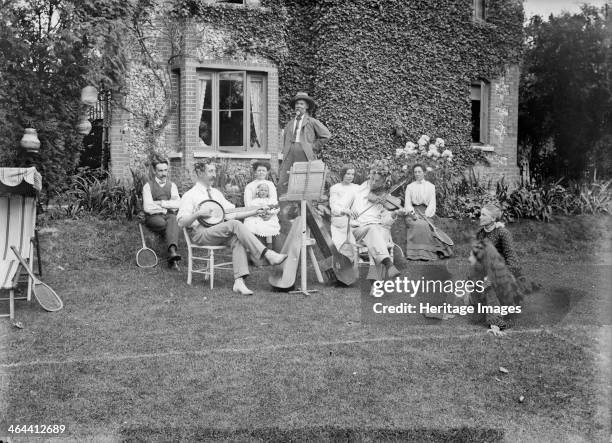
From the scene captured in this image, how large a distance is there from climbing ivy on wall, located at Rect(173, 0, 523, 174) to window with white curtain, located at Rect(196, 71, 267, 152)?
543 mm

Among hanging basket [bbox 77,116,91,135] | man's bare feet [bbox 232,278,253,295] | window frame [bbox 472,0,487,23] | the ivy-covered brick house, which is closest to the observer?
man's bare feet [bbox 232,278,253,295]

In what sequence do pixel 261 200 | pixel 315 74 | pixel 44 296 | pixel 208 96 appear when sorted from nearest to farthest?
pixel 44 296
pixel 261 200
pixel 208 96
pixel 315 74

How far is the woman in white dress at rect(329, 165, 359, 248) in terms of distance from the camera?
890 centimetres

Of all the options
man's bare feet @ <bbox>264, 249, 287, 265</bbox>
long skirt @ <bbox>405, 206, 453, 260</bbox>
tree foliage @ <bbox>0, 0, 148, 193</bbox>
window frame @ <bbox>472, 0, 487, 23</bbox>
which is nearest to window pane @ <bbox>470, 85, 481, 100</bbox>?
window frame @ <bbox>472, 0, 487, 23</bbox>

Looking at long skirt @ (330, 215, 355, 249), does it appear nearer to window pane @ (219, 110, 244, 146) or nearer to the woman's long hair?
the woman's long hair

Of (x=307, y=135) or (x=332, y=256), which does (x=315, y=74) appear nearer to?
(x=307, y=135)

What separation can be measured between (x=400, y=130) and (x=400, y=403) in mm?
11039

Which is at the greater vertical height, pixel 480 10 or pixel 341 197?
pixel 480 10

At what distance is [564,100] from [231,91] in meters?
7.30

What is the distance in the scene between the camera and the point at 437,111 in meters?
15.9

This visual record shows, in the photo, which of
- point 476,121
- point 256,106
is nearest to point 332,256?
point 256,106

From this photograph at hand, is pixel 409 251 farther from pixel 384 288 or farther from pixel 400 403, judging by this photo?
pixel 400 403

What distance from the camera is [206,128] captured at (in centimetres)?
1416

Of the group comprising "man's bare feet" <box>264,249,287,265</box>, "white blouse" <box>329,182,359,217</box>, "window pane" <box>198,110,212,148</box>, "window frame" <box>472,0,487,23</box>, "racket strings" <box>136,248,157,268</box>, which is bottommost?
"racket strings" <box>136,248,157,268</box>
